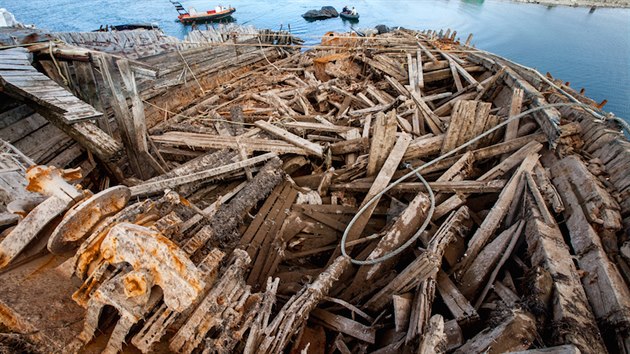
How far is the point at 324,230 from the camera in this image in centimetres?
460

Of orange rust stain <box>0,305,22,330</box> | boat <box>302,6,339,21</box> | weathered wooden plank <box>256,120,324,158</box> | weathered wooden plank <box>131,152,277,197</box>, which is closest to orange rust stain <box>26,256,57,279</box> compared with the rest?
orange rust stain <box>0,305,22,330</box>

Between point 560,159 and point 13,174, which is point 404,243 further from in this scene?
point 13,174

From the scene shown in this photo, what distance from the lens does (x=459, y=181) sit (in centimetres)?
450

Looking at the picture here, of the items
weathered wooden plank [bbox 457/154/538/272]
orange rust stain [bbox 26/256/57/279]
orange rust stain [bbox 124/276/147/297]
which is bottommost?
weathered wooden plank [bbox 457/154/538/272]

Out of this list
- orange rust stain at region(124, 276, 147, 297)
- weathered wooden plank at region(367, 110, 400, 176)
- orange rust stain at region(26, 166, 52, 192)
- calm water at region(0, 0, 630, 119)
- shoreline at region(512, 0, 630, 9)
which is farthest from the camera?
shoreline at region(512, 0, 630, 9)

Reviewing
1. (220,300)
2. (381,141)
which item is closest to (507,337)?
(220,300)

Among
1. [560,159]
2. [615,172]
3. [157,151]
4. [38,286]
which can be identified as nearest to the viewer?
[38,286]

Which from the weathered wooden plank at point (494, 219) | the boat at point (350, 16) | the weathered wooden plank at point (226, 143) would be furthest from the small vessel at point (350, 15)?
the weathered wooden plank at point (494, 219)

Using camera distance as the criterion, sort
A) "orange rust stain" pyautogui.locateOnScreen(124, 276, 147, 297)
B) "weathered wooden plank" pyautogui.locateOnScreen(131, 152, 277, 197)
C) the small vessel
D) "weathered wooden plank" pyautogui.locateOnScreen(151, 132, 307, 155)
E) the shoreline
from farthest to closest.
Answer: the small vessel
the shoreline
"weathered wooden plank" pyautogui.locateOnScreen(151, 132, 307, 155)
"weathered wooden plank" pyautogui.locateOnScreen(131, 152, 277, 197)
"orange rust stain" pyautogui.locateOnScreen(124, 276, 147, 297)

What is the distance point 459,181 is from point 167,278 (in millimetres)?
4208

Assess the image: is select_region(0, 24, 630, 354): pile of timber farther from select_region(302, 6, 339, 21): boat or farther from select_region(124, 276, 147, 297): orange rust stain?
select_region(302, 6, 339, 21): boat

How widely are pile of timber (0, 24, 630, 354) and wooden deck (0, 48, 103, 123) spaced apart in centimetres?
52

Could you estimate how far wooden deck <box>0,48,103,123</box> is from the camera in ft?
12.6

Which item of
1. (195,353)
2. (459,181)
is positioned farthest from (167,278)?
(459,181)
